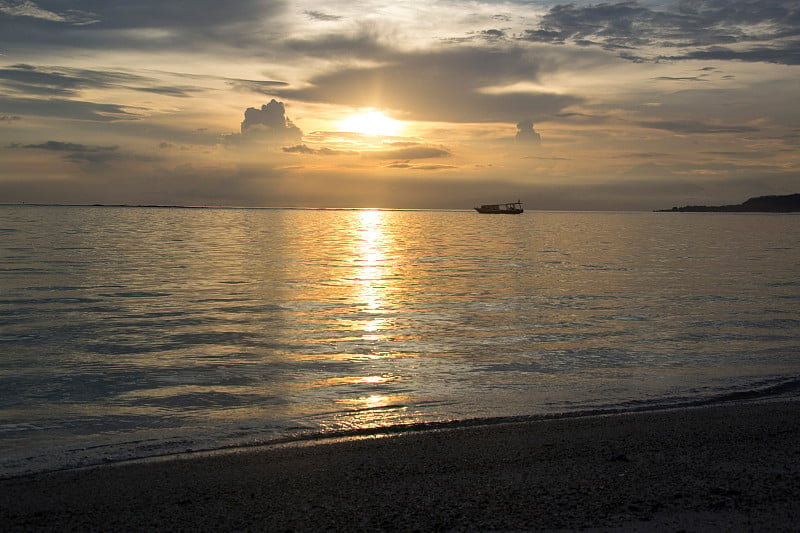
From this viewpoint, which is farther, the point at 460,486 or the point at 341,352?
the point at 341,352

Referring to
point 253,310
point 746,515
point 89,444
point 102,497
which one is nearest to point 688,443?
point 746,515

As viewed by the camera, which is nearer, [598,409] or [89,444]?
[89,444]

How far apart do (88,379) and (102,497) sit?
21.0ft

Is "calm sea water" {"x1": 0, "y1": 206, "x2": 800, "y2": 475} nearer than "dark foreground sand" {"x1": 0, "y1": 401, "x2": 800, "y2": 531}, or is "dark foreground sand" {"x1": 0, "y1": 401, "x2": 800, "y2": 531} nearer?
"dark foreground sand" {"x1": 0, "y1": 401, "x2": 800, "y2": 531}

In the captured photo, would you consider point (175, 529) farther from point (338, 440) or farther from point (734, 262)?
point (734, 262)

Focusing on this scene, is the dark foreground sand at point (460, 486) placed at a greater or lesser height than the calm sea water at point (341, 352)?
greater

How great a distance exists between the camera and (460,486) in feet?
21.2

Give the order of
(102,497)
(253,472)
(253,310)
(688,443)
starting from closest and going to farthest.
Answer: (102,497)
(253,472)
(688,443)
(253,310)

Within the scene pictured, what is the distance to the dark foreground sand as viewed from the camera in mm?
5676

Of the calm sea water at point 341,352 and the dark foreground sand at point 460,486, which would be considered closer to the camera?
→ the dark foreground sand at point 460,486

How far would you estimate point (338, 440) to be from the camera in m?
8.29

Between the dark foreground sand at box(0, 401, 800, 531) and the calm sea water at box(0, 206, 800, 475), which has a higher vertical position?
the dark foreground sand at box(0, 401, 800, 531)

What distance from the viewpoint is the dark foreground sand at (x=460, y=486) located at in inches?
223

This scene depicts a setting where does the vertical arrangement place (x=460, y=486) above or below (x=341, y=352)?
above
